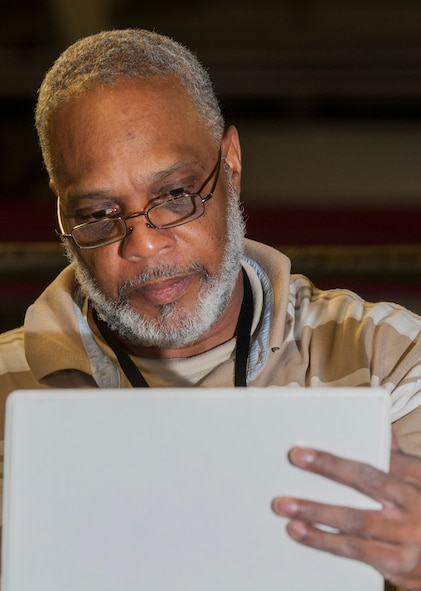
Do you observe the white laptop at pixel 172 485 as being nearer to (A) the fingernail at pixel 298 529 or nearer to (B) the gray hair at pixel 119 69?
(A) the fingernail at pixel 298 529

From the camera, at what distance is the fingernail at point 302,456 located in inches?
34.8

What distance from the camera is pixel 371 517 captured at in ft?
3.10

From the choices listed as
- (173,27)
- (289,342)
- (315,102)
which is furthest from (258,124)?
(289,342)

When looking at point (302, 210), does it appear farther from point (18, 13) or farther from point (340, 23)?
point (18, 13)

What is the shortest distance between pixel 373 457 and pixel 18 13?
4.35 metres

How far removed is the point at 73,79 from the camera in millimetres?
1428

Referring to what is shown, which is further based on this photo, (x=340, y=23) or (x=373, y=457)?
(x=340, y=23)

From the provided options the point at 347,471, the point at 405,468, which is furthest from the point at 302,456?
the point at 405,468

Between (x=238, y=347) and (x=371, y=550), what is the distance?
1.76ft

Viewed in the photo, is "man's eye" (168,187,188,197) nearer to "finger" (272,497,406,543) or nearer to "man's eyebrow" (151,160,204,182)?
"man's eyebrow" (151,160,204,182)

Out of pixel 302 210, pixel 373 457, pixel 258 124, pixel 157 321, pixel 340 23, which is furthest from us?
pixel 258 124

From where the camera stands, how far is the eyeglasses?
1362 millimetres

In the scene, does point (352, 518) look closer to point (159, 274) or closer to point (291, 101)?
point (159, 274)

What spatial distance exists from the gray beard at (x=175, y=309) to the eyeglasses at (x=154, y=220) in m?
0.06
